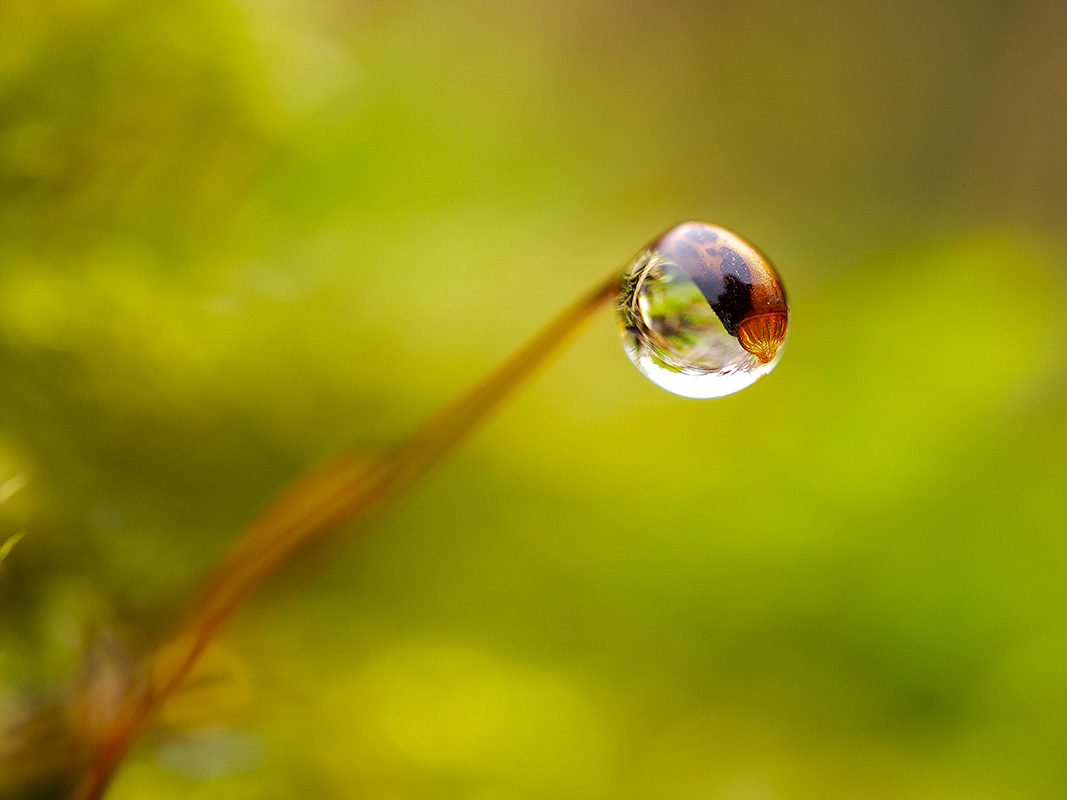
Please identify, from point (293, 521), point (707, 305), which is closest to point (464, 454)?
point (293, 521)

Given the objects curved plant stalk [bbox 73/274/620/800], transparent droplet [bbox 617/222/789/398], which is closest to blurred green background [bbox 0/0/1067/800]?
curved plant stalk [bbox 73/274/620/800]

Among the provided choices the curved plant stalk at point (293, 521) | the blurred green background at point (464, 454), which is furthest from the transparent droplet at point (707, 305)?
the blurred green background at point (464, 454)

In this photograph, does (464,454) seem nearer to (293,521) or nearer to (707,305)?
(293,521)

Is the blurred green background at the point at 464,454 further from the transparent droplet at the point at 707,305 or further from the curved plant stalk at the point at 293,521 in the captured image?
the transparent droplet at the point at 707,305

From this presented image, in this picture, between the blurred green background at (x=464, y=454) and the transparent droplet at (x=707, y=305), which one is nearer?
the transparent droplet at (x=707, y=305)

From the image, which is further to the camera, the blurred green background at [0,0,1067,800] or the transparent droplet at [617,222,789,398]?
the blurred green background at [0,0,1067,800]

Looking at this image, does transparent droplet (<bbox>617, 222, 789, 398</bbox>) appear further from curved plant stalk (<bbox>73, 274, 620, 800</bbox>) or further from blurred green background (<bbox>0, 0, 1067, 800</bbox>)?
blurred green background (<bbox>0, 0, 1067, 800</bbox>)
